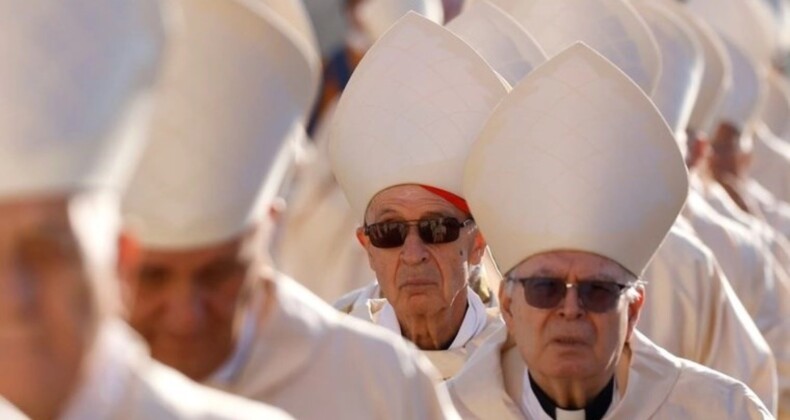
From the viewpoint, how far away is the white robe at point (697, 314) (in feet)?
36.8

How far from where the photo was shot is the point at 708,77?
52.5 feet

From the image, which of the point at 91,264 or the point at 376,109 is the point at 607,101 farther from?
the point at 91,264

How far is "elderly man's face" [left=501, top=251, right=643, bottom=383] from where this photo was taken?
8.02m

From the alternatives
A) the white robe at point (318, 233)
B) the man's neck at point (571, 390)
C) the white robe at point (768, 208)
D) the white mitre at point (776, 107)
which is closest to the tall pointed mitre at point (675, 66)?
the white robe at point (318, 233)

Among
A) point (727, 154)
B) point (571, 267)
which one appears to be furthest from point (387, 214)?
point (727, 154)

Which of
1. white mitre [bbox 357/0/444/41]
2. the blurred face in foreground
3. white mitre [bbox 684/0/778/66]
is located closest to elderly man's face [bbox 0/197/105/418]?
the blurred face in foreground

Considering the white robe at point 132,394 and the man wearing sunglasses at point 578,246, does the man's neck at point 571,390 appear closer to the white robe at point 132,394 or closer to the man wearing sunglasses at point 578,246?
the man wearing sunglasses at point 578,246

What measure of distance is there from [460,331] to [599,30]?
334 centimetres

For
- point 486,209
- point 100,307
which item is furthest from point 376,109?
point 100,307

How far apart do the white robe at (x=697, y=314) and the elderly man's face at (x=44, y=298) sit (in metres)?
6.81

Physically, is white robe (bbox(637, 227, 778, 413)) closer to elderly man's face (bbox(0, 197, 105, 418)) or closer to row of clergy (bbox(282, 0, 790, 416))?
row of clergy (bbox(282, 0, 790, 416))

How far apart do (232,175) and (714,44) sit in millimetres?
10238

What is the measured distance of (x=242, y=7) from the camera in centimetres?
676

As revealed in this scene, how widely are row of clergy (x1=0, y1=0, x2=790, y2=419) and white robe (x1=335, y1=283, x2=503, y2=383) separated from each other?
0.01m
